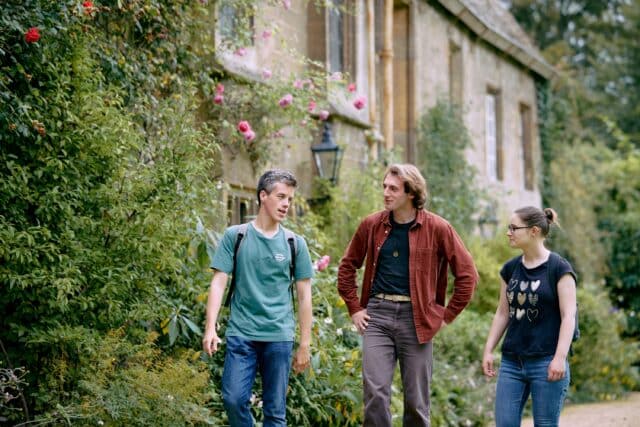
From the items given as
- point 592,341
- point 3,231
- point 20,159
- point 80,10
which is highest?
point 80,10

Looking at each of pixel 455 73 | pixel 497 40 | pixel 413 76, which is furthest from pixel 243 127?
pixel 497 40

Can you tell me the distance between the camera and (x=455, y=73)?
683 inches

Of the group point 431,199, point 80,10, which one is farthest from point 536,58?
point 80,10

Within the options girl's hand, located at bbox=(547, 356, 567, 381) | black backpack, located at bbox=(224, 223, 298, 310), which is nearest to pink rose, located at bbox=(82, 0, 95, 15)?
black backpack, located at bbox=(224, 223, 298, 310)

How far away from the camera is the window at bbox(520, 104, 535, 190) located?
67.7ft

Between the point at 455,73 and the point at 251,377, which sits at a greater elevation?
the point at 455,73

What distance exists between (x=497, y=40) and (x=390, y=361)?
12.4 m

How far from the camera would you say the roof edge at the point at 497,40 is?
16.3m

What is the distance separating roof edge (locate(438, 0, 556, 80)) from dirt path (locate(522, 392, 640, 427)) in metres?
6.00

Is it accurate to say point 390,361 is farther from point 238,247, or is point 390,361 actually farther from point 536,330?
point 238,247

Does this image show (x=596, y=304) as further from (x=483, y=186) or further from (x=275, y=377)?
(x=275, y=377)

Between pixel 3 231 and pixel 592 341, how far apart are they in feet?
29.1

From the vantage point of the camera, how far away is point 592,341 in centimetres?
1366

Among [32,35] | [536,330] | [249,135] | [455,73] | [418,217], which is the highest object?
[455,73]
